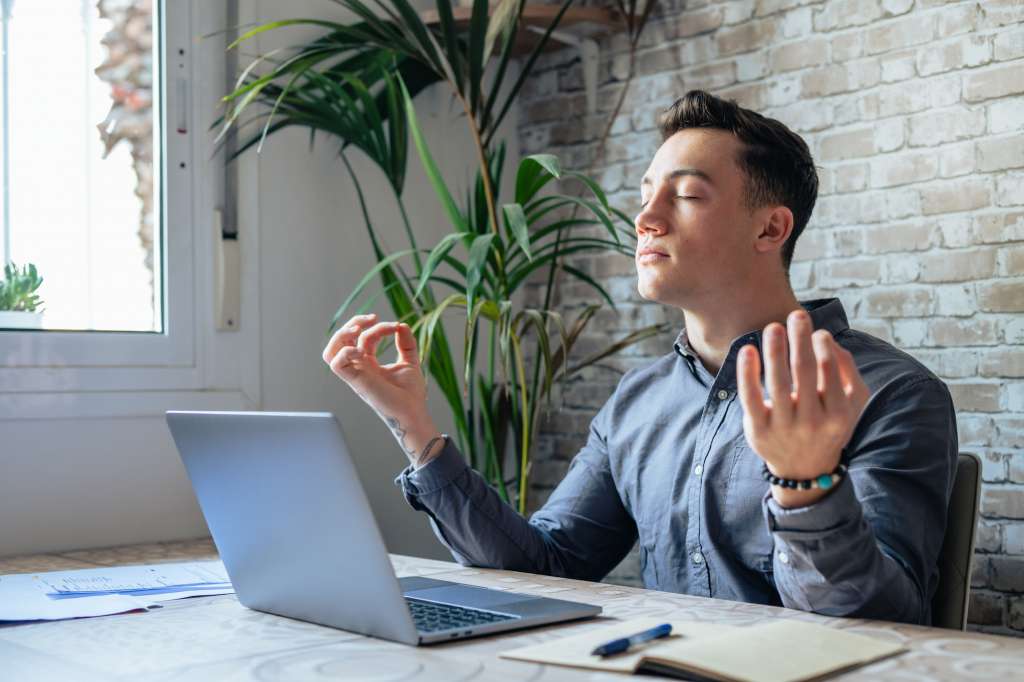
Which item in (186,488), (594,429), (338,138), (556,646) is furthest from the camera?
(338,138)

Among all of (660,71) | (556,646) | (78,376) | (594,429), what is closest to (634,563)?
(594,429)

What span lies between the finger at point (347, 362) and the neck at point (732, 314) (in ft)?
2.00

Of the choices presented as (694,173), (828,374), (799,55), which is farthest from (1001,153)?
(828,374)

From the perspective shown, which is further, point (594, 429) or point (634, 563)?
point (634, 563)

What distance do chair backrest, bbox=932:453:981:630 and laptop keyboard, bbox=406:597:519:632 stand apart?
701 millimetres

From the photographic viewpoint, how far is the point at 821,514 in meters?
1.29

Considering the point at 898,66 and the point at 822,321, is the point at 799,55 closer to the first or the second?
the point at 898,66

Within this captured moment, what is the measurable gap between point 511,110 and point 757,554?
6.72 ft

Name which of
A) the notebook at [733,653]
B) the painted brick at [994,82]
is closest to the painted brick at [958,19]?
the painted brick at [994,82]

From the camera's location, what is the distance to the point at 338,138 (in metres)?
3.06

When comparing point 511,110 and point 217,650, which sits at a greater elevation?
point 511,110

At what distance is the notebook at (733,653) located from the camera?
3.46 ft

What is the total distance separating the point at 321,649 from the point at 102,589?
0.59 meters

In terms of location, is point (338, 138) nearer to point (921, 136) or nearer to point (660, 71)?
point (660, 71)
